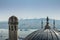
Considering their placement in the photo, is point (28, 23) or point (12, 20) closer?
point (12, 20)

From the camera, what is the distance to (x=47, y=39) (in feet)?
25.8

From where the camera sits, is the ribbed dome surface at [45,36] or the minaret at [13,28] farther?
the ribbed dome surface at [45,36]

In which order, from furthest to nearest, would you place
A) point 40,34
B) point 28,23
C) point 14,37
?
point 28,23 < point 40,34 < point 14,37

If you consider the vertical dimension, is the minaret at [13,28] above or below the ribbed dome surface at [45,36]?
above

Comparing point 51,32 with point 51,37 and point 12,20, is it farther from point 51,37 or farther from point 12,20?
point 12,20

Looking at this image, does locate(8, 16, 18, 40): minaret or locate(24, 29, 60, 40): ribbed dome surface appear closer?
locate(8, 16, 18, 40): minaret

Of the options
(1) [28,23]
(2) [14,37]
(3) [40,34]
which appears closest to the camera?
(2) [14,37]

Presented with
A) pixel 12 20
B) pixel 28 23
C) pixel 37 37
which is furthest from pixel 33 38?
pixel 28 23

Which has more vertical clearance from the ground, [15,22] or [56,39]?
[15,22]

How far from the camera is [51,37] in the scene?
7992 mm

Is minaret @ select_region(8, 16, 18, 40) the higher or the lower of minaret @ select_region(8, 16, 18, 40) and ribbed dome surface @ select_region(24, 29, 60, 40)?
the higher

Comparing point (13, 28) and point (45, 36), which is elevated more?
point (13, 28)

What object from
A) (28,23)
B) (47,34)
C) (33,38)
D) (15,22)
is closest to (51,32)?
(47,34)

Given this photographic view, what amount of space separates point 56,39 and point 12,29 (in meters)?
2.05
